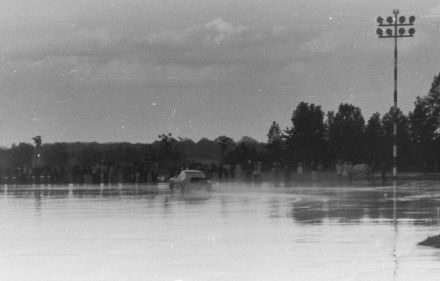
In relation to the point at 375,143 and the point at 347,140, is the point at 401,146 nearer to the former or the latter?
the point at 375,143

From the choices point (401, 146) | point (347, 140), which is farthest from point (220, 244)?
point (347, 140)

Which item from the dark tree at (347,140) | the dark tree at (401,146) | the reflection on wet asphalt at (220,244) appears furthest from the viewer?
the dark tree at (347,140)

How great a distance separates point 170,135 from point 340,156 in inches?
1050

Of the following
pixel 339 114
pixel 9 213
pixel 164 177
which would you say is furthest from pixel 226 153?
pixel 9 213

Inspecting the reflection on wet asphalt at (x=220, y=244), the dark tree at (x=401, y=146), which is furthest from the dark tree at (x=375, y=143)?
the reflection on wet asphalt at (x=220, y=244)

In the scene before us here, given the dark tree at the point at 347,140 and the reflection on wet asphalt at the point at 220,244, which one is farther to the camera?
the dark tree at the point at 347,140

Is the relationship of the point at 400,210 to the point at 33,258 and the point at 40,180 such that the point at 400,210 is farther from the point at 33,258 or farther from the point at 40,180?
the point at 40,180

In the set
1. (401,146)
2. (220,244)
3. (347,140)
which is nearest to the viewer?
(220,244)

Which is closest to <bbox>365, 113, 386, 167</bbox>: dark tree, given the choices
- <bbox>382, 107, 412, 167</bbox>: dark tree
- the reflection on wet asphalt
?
<bbox>382, 107, 412, 167</bbox>: dark tree

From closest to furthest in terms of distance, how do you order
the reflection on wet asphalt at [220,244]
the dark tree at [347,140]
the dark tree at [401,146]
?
the reflection on wet asphalt at [220,244] < the dark tree at [401,146] < the dark tree at [347,140]

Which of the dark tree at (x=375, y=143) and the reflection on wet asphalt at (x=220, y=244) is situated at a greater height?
the dark tree at (x=375, y=143)

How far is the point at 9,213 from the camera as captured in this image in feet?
92.3

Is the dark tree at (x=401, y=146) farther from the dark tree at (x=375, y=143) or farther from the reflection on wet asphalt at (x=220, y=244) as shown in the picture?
the reflection on wet asphalt at (x=220, y=244)

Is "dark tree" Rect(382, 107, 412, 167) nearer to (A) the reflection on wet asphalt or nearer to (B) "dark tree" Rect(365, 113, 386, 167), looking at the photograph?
(B) "dark tree" Rect(365, 113, 386, 167)
